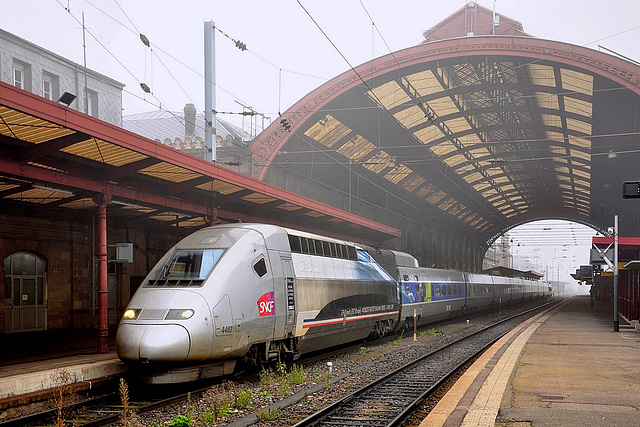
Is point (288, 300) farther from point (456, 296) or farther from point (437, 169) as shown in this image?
point (437, 169)

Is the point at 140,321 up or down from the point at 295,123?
down

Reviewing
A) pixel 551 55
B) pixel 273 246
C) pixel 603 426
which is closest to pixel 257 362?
pixel 273 246

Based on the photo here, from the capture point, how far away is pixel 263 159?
2980 cm

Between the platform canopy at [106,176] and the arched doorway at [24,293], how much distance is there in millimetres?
1722

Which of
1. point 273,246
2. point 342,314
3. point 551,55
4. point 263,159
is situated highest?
point 551,55

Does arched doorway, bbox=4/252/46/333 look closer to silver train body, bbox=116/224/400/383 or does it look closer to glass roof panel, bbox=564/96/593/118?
silver train body, bbox=116/224/400/383

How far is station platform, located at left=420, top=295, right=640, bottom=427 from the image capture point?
28.6ft

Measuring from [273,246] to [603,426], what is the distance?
304 inches

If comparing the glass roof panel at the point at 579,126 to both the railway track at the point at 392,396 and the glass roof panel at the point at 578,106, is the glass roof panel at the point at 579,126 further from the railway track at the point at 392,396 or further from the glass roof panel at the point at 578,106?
the railway track at the point at 392,396

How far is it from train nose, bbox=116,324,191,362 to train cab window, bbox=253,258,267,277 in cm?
245

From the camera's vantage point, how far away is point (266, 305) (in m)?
13.0

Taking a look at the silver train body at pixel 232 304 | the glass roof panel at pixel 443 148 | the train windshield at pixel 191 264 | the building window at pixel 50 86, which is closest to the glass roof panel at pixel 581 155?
the glass roof panel at pixel 443 148

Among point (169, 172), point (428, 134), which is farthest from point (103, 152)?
point (428, 134)

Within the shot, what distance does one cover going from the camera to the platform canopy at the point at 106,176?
37.7 ft
